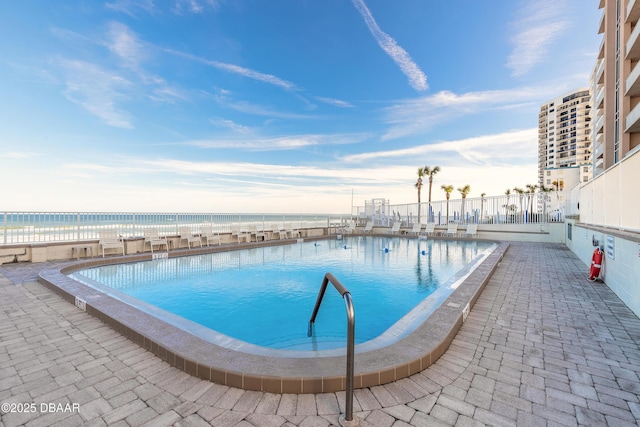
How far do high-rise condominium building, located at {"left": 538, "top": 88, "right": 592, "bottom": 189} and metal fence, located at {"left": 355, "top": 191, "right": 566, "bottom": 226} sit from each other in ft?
180

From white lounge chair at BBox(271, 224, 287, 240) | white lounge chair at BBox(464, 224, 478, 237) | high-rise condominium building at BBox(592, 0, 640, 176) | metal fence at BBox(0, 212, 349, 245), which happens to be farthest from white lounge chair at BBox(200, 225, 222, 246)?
high-rise condominium building at BBox(592, 0, 640, 176)

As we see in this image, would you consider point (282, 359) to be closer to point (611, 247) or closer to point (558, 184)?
point (611, 247)

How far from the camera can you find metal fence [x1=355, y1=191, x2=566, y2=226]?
11.9 meters

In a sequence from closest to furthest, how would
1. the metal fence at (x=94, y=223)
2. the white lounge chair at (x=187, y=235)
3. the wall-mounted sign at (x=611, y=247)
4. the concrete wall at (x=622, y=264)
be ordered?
the concrete wall at (x=622, y=264), the wall-mounted sign at (x=611, y=247), the metal fence at (x=94, y=223), the white lounge chair at (x=187, y=235)

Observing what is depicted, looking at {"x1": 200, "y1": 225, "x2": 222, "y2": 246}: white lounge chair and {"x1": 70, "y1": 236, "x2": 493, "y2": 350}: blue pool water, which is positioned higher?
{"x1": 200, "y1": 225, "x2": 222, "y2": 246}: white lounge chair

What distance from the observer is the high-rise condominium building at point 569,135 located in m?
56.5

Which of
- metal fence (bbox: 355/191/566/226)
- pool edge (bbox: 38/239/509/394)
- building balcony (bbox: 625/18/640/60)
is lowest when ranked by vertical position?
pool edge (bbox: 38/239/509/394)

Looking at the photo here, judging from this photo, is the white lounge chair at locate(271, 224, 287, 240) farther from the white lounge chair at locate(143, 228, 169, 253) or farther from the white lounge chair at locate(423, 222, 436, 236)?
the white lounge chair at locate(423, 222, 436, 236)

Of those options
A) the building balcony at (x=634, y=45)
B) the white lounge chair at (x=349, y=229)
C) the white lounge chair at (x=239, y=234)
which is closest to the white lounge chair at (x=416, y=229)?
the white lounge chair at (x=349, y=229)

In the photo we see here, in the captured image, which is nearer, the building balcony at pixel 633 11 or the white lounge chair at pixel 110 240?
the white lounge chair at pixel 110 240

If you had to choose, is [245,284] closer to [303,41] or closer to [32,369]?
[32,369]

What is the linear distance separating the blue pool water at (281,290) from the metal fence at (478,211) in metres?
5.63

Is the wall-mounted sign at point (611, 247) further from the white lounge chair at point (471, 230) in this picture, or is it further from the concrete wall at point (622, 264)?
the white lounge chair at point (471, 230)

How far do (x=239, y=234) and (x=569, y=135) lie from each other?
258 ft
